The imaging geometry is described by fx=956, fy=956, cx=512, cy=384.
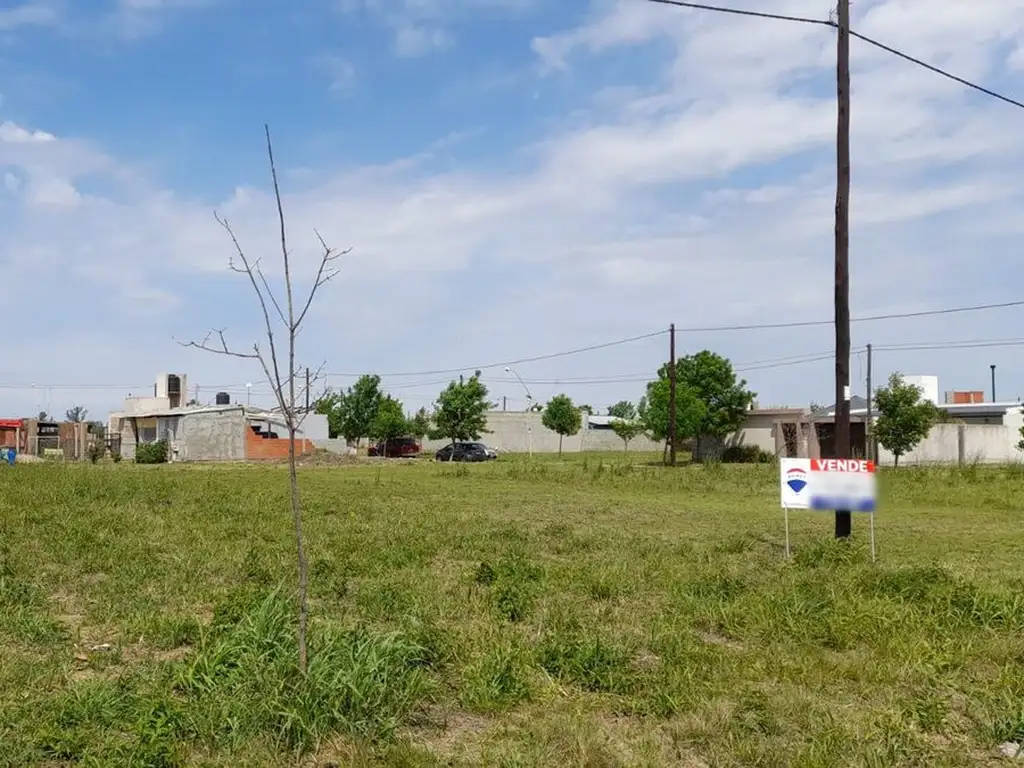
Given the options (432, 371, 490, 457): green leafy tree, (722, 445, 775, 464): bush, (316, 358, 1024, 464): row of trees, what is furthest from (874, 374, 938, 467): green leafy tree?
(432, 371, 490, 457): green leafy tree

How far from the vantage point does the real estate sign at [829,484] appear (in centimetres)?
1168

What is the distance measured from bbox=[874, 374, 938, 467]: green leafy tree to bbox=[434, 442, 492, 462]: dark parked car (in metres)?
23.0

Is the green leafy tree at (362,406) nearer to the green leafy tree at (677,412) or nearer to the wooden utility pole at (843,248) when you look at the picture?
the green leafy tree at (677,412)

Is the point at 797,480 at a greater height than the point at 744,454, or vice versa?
the point at 797,480

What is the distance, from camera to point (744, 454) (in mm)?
58281

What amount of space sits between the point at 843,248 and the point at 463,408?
54833 mm

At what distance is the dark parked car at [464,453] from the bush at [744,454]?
1463 centimetres

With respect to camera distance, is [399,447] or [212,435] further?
[399,447]

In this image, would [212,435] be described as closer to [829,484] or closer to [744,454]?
[744,454]

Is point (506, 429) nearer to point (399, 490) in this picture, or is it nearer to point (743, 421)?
point (743, 421)

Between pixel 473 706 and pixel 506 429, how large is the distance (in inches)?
3158

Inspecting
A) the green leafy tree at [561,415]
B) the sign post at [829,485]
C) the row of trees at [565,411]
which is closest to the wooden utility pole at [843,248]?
the sign post at [829,485]

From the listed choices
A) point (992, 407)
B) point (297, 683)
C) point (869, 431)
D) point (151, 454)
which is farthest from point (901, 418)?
point (297, 683)

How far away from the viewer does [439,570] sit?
10.7m
